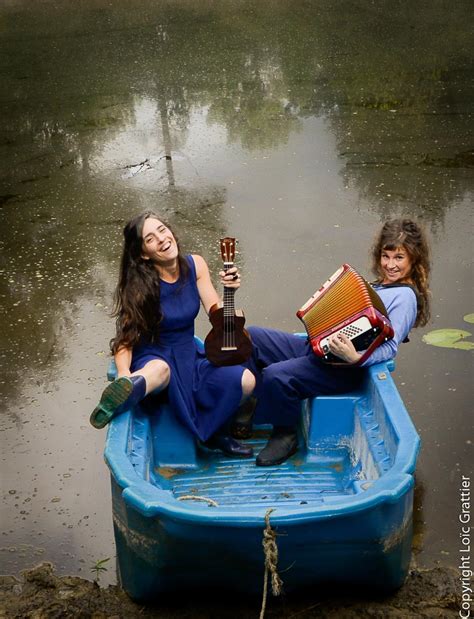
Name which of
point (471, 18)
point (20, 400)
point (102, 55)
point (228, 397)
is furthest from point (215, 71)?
point (228, 397)

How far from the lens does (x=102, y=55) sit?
14664 mm

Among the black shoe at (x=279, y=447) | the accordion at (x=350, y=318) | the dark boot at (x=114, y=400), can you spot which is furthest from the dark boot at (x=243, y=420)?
the dark boot at (x=114, y=400)

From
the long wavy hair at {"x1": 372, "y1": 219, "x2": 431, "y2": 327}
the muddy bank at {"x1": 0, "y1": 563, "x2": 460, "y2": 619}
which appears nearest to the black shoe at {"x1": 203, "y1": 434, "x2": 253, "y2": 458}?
the muddy bank at {"x1": 0, "y1": 563, "x2": 460, "y2": 619}

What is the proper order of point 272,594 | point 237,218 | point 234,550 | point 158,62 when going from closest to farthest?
point 234,550 → point 272,594 → point 237,218 → point 158,62

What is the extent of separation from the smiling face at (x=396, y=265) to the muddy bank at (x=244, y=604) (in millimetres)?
1517

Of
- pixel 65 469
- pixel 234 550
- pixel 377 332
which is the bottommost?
pixel 65 469

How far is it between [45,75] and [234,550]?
37.0ft

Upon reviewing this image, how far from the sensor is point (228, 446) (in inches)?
189

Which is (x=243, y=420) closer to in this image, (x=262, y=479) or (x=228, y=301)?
(x=262, y=479)

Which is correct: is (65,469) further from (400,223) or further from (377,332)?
(400,223)

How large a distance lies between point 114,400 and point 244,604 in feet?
3.45

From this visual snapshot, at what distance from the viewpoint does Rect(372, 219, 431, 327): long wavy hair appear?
5.00 m

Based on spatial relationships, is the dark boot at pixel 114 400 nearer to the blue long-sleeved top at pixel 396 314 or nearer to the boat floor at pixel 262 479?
the boat floor at pixel 262 479

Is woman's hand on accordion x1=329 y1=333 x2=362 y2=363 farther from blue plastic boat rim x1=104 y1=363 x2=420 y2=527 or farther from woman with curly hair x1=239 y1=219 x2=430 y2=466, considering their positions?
blue plastic boat rim x1=104 y1=363 x2=420 y2=527
